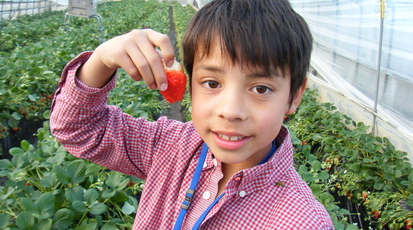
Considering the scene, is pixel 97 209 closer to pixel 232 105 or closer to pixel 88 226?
pixel 88 226

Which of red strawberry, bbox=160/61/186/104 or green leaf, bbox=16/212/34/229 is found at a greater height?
red strawberry, bbox=160/61/186/104

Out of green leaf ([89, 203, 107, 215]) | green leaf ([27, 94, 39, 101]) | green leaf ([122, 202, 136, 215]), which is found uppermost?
green leaf ([89, 203, 107, 215])

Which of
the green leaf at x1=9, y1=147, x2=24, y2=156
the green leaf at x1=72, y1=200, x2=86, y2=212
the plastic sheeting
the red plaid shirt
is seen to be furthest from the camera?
the plastic sheeting

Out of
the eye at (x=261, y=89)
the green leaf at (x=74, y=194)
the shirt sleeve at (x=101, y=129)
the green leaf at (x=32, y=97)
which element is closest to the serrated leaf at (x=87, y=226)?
the green leaf at (x=74, y=194)

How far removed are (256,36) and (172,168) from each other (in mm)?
479

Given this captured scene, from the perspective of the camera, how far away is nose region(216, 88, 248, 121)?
86 cm

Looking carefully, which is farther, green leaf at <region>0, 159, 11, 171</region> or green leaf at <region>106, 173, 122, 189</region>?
green leaf at <region>0, 159, 11, 171</region>

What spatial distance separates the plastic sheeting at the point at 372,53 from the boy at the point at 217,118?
7.22 feet

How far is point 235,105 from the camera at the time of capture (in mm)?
864

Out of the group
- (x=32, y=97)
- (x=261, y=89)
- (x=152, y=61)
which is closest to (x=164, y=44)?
(x=152, y=61)

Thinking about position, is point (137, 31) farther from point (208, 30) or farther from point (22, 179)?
point (22, 179)

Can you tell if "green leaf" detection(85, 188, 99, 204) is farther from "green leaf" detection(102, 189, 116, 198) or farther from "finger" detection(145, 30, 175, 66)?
"finger" detection(145, 30, 175, 66)

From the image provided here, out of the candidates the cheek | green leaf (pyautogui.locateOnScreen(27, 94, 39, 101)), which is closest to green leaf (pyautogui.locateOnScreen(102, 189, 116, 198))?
the cheek

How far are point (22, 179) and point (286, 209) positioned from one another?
4.44ft
